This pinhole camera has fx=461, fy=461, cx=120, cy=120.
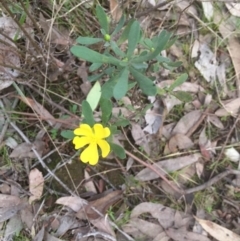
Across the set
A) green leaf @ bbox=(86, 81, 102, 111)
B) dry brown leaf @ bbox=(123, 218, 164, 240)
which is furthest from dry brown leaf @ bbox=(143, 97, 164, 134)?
dry brown leaf @ bbox=(123, 218, 164, 240)

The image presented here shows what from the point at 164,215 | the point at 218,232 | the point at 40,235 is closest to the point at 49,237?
the point at 40,235

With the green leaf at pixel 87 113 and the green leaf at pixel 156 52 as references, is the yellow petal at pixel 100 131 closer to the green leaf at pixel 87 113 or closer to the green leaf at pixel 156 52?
the green leaf at pixel 87 113

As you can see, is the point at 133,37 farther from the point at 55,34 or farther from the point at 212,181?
the point at 212,181

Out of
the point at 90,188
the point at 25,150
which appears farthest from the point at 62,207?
the point at 25,150

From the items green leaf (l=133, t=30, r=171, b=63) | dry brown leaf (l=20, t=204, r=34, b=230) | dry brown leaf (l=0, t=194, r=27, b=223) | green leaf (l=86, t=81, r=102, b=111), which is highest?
green leaf (l=133, t=30, r=171, b=63)

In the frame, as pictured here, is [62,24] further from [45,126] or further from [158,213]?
[158,213]

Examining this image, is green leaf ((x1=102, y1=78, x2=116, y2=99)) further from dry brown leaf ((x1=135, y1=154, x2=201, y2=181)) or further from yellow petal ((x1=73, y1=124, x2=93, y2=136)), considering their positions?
dry brown leaf ((x1=135, y1=154, x2=201, y2=181))
